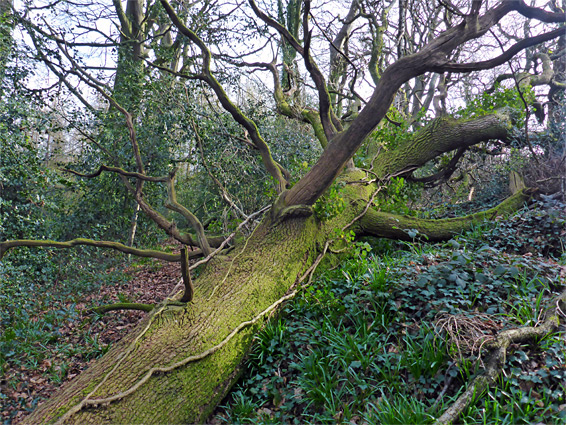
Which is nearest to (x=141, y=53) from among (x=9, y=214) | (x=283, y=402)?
(x=9, y=214)

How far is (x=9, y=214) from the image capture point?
5254mm

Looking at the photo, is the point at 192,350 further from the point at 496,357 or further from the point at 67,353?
the point at 496,357

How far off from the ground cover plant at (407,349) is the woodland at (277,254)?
0.02 meters

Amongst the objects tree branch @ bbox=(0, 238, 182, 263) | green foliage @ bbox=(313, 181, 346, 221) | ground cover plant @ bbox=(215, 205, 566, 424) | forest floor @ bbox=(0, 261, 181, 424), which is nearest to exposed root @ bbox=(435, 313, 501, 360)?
ground cover plant @ bbox=(215, 205, 566, 424)

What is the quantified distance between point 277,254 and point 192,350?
62.6 inches

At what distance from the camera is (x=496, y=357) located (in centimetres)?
252

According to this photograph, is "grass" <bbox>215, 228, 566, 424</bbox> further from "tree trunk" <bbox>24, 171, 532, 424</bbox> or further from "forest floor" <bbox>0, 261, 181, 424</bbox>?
"forest floor" <bbox>0, 261, 181, 424</bbox>

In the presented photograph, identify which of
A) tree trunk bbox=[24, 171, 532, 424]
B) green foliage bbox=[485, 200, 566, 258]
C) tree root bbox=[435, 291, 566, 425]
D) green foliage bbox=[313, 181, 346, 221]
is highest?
green foliage bbox=[313, 181, 346, 221]

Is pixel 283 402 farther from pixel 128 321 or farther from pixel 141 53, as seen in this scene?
pixel 141 53

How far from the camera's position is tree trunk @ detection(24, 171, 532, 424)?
2.58 metres

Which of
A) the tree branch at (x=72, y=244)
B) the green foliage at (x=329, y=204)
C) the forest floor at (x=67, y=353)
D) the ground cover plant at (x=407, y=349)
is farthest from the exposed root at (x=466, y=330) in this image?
the forest floor at (x=67, y=353)

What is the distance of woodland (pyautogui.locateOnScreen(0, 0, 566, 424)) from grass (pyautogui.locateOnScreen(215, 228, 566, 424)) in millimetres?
21

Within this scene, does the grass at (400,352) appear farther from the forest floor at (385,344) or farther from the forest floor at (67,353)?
the forest floor at (67,353)

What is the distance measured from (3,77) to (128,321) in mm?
4432
